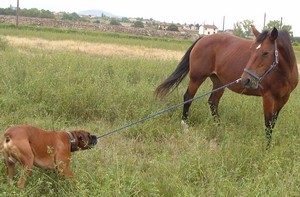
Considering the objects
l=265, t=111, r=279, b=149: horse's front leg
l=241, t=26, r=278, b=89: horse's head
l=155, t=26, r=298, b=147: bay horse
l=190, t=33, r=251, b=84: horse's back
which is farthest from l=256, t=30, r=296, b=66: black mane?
l=190, t=33, r=251, b=84: horse's back

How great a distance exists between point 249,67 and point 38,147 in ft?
9.28

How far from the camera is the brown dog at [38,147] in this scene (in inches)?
126

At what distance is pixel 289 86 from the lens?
5152 millimetres

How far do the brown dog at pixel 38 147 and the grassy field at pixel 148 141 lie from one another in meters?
0.14

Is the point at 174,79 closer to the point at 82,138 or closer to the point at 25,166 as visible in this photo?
the point at 82,138

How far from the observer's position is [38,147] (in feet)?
11.2

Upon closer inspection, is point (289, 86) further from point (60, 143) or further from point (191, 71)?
point (60, 143)

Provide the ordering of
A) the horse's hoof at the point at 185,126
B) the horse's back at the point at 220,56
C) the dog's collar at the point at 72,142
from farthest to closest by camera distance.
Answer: the horse's back at the point at 220,56, the horse's hoof at the point at 185,126, the dog's collar at the point at 72,142

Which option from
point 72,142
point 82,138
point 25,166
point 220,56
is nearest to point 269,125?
point 220,56

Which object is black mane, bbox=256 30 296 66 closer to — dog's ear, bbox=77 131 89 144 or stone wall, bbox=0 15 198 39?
dog's ear, bbox=77 131 89 144

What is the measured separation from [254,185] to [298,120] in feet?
8.80

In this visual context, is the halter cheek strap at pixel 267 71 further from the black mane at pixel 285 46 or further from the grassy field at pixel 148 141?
the grassy field at pixel 148 141

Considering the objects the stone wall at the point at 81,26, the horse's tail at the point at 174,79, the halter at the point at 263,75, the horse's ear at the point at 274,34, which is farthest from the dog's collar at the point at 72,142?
the stone wall at the point at 81,26

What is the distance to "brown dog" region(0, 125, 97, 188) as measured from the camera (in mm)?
3207
